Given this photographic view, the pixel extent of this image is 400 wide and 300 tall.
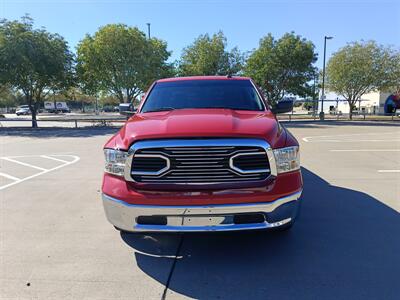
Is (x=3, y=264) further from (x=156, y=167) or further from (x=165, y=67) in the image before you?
(x=165, y=67)

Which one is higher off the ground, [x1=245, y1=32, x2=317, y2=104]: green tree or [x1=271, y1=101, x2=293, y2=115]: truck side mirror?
[x1=245, y1=32, x2=317, y2=104]: green tree

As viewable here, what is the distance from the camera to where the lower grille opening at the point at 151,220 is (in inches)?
125

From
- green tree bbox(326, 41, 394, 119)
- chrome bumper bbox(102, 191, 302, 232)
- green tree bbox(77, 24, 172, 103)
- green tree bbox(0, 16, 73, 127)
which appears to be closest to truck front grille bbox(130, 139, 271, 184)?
chrome bumper bbox(102, 191, 302, 232)

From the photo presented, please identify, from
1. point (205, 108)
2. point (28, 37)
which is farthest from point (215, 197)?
point (28, 37)

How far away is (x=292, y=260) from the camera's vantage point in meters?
3.62

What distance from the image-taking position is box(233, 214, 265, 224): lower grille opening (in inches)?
123

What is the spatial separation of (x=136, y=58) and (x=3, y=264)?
2873cm

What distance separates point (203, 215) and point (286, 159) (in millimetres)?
957

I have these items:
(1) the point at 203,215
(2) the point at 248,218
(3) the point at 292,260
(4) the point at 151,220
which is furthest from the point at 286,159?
(4) the point at 151,220

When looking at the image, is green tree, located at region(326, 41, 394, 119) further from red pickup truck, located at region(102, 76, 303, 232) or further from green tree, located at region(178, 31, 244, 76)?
red pickup truck, located at region(102, 76, 303, 232)

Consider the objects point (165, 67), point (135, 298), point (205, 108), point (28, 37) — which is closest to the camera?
point (135, 298)

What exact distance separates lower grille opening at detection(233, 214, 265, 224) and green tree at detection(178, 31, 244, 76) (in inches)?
1208

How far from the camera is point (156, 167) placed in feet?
10.6

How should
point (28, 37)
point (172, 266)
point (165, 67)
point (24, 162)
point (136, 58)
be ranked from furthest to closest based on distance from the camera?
point (165, 67), point (136, 58), point (28, 37), point (24, 162), point (172, 266)
